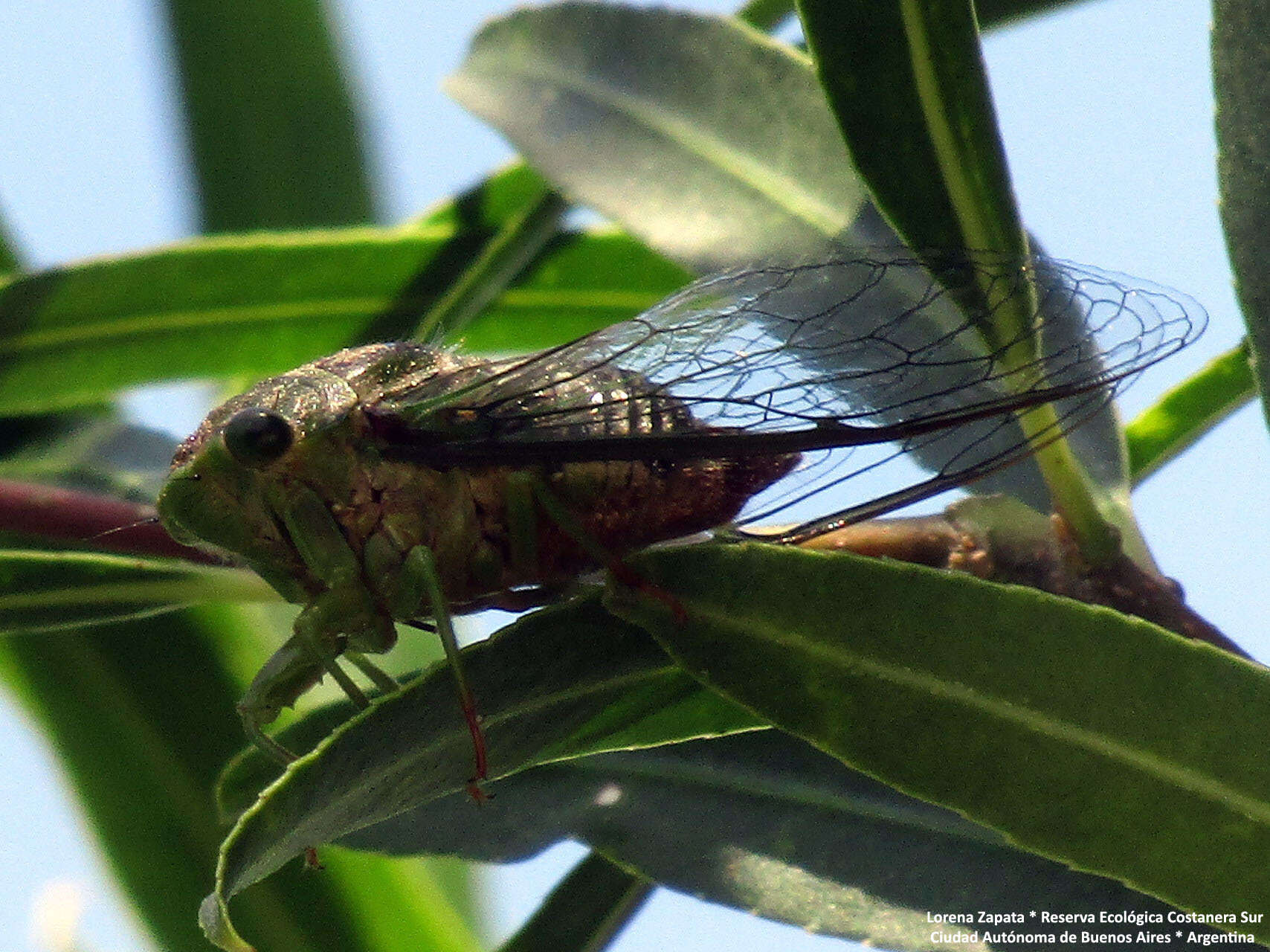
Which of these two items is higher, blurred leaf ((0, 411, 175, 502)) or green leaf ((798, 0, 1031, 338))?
green leaf ((798, 0, 1031, 338))

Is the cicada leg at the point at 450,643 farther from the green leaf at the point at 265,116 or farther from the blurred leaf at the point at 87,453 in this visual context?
the green leaf at the point at 265,116

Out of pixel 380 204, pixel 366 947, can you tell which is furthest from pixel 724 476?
pixel 380 204

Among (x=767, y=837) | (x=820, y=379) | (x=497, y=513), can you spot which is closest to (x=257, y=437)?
(x=497, y=513)

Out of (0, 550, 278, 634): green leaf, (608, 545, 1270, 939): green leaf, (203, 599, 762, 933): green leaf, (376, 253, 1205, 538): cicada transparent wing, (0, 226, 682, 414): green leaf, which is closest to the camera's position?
(608, 545, 1270, 939): green leaf

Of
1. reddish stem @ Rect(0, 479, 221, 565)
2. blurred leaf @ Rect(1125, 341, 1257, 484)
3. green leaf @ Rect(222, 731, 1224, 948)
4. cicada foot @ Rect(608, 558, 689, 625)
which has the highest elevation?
cicada foot @ Rect(608, 558, 689, 625)

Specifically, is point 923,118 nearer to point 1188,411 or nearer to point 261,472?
point 1188,411

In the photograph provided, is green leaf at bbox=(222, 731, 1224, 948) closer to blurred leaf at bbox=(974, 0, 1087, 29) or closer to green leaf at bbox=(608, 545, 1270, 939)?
green leaf at bbox=(608, 545, 1270, 939)

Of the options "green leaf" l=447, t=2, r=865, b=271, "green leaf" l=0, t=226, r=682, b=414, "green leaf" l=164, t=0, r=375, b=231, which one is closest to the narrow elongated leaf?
"green leaf" l=447, t=2, r=865, b=271
